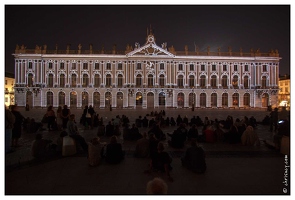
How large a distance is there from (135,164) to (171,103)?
41725mm

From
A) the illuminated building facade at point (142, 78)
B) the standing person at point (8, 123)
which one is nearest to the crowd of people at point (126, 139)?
the standing person at point (8, 123)

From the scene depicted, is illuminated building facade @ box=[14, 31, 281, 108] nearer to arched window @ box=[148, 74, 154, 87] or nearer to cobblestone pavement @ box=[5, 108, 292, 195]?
arched window @ box=[148, 74, 154, 87]

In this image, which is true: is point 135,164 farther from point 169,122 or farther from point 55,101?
point 55,101

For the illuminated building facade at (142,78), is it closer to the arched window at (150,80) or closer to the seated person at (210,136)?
the arched window at (150,80)

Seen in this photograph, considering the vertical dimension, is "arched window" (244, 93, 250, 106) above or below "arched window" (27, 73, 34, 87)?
below

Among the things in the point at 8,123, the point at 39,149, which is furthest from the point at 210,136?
the point at 8,123

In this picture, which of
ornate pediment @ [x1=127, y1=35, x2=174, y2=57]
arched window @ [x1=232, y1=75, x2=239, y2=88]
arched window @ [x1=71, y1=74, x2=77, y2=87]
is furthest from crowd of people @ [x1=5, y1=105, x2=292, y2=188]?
arched window @ [x1=232, y1=75, x2=239, y2=88]

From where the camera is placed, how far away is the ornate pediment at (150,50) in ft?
162

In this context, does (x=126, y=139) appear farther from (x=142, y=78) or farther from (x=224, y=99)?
(x=224, y=99)

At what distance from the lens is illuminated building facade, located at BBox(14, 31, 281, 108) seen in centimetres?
4891

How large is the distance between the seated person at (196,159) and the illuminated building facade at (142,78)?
41.3 metres

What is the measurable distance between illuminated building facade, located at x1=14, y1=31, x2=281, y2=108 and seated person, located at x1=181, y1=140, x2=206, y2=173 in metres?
41.3

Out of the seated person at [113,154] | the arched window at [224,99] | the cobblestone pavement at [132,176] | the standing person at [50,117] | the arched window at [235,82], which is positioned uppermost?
the arched window at [235,82]

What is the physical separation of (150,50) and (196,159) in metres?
44.1
